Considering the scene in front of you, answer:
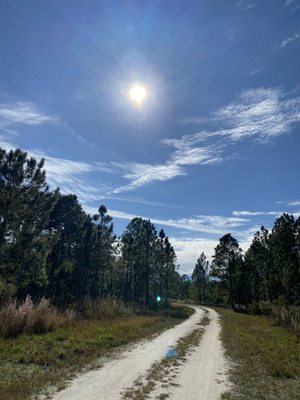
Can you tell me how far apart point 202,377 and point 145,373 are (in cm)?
165

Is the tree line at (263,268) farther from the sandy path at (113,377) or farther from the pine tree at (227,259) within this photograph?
the sandy path at (113,377)

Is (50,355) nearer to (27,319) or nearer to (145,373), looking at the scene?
(145,373)

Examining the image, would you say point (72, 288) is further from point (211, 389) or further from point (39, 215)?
point (211, 389)

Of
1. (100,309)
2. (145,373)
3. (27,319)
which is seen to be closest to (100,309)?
(100,309)

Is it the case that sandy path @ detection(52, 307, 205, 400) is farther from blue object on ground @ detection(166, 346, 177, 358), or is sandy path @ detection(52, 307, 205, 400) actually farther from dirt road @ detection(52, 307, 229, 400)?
blue object on ground @ detection(166, 346, 177, 358)

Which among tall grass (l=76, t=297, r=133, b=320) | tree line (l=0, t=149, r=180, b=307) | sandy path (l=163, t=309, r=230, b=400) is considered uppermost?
tree line (l=0, t=149, r=180, b=307)

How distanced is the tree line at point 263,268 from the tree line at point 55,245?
16826 mm

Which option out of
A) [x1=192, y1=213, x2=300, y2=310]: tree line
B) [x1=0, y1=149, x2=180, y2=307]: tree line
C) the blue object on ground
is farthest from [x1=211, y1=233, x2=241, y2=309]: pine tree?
the blue object on ground

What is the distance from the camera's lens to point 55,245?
40625 mm

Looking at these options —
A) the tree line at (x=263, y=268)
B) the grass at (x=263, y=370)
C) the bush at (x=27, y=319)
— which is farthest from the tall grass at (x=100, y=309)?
the tree line at (x=263, y=268)

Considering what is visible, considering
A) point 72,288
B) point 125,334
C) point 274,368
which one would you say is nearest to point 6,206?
point 125,334

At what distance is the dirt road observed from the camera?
271 inches

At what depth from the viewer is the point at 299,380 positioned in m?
9.12

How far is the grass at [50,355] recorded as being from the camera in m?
7.05
